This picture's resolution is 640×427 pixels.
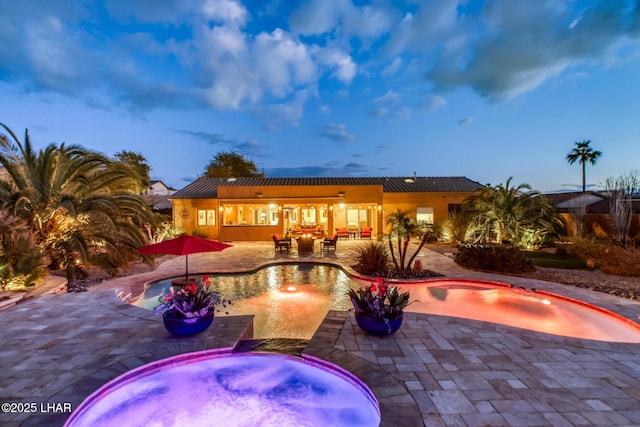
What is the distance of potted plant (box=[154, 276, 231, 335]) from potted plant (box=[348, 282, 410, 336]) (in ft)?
8.96

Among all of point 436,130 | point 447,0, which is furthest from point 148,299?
point 436,130

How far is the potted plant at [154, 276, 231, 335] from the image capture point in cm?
504

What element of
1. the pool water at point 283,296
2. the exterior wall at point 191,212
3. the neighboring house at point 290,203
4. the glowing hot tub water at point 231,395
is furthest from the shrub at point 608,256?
the exterior wall at point 191,212

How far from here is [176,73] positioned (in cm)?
2277

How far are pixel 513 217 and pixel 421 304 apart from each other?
34.5ft

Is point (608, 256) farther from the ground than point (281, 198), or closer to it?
closer to it

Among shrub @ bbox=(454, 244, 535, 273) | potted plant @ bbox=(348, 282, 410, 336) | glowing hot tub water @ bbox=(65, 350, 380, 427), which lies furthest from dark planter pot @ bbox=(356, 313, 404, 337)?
shrub @ bbox=(454, 244, 535, 273)

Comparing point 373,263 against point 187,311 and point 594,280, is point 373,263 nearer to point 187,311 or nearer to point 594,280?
point 594,280

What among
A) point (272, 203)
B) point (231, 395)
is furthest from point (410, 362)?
point (272, 203)

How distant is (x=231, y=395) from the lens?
410 cm

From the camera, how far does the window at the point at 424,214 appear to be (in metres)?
21.7

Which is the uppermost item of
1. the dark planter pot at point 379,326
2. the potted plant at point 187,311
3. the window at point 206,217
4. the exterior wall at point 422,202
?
the exterior wall at point 422,202

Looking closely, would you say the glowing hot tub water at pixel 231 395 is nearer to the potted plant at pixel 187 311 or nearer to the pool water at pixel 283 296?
the potted plant at pixel 187 311

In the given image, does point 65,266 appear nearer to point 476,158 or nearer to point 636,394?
point 636,394
